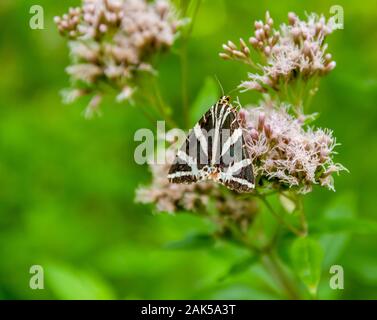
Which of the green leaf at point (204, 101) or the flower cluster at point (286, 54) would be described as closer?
the flower cluster at point (286, 54)

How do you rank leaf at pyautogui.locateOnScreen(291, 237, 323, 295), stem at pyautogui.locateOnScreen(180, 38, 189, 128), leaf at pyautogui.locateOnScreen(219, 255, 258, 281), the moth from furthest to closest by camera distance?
stem at pyautogui.locateOnScreen(180, 38, 189, 128), leaf at pyautogui.locateOnScreen(219, 255, 258, 281), leaf at pyautogui.locateOnScreen(291, 237, 323, 295), the moth

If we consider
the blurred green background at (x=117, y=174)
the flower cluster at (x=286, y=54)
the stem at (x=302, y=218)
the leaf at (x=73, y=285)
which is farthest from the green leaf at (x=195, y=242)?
the flower cluster at (x=286, y=54)

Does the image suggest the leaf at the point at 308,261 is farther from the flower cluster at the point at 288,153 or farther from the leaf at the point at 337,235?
the leaf at the point at 337,235

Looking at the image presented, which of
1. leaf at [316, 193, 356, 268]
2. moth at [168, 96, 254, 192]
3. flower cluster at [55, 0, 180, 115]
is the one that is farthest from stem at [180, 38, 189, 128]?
leaf at [316, 193, 356, 268]

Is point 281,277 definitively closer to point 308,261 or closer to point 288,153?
point 308,261

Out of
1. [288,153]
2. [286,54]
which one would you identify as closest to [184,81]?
[286,54]

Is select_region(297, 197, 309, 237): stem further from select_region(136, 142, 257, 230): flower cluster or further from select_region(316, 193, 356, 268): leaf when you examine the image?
select_region(316, 193, 356, 268): leaf

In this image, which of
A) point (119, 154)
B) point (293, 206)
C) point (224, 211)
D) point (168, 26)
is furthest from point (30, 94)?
point (293, 206)
